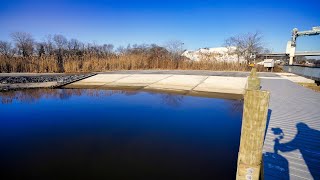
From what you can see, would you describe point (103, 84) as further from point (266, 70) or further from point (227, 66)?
point (266, 70)

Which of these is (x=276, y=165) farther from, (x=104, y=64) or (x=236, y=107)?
(x=104, y=64)

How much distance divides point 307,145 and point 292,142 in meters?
0.25

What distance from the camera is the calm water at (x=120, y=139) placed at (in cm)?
429

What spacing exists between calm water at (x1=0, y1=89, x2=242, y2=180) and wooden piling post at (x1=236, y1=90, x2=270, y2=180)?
1805 mm

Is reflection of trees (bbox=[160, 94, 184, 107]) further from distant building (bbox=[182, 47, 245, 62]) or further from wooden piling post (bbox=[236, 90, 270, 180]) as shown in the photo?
distant building (bbox=[182, 47, 245, 62])

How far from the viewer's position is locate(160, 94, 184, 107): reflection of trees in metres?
10.4

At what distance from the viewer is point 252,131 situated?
7.52 ft

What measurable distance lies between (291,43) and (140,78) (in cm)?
2793

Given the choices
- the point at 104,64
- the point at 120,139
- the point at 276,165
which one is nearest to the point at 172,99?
the point at 120,139

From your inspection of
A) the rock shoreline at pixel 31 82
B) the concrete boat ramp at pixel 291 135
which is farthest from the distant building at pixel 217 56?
the rock shoreline at pixel 31 82

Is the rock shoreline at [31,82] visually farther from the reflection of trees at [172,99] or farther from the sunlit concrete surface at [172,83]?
the reflection of trees at [172,99]

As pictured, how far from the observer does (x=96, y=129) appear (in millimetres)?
6672

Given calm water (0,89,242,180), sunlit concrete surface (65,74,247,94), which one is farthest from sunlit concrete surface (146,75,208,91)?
calm water (0,89,242,180)

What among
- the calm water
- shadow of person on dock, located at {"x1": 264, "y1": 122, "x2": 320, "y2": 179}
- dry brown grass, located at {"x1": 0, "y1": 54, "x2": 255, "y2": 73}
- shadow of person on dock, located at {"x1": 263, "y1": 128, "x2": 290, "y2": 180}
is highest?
dry brown grass, located at {"x1": 0, "y1": 54, "x2": 255, "y2": 73}
